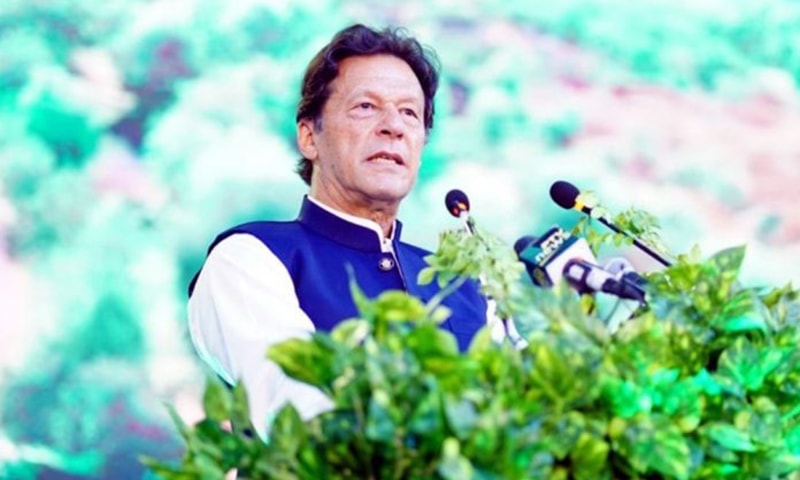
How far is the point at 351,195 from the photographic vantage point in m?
2.04

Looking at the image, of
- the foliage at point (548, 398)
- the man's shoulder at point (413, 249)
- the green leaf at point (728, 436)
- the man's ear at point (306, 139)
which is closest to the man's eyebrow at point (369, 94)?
the man's ear at point (306, 139)

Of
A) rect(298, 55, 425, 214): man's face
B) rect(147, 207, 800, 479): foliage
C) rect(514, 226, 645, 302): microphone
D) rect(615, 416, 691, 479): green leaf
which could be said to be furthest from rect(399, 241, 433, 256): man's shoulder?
rect(615, 416, 691, 479): green leaf

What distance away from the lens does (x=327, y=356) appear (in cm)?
79

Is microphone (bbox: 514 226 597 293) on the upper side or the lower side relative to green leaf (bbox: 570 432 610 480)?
upper

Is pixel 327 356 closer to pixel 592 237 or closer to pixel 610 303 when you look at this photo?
pixel 610 303

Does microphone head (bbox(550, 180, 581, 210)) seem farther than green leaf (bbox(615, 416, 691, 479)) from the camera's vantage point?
Yes

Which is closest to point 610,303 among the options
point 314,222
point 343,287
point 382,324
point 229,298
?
point 382,324

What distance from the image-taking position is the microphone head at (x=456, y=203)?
174 centimetres

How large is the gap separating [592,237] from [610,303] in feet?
1.03

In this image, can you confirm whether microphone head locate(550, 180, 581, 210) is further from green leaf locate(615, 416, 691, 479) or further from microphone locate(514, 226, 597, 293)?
green leaf locate(615, 416, 691, 479)

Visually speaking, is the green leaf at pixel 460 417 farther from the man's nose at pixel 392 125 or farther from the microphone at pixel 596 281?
the man's nose at pixel 392 125

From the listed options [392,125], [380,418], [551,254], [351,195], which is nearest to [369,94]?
[392,125]

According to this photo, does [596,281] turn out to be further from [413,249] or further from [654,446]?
[413,249]

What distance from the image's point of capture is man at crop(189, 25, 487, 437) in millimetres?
1782
